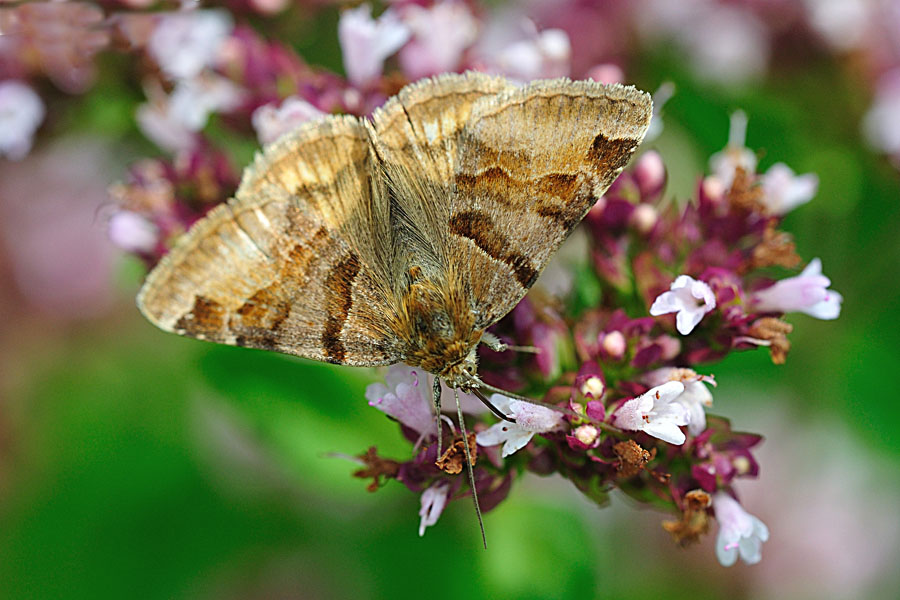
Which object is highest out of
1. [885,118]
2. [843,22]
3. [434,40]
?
[843,22]

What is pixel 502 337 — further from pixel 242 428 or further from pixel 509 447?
pixel 242 428

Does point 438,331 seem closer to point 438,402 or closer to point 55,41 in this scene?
point 438,402

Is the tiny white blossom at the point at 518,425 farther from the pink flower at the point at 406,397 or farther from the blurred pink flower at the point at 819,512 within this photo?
the blurred pink flower at the point at 819,512

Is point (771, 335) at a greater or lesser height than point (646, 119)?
lesser

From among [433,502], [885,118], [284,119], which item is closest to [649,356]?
[433,502]

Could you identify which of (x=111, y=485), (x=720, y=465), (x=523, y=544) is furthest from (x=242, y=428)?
(x=720, y=465)

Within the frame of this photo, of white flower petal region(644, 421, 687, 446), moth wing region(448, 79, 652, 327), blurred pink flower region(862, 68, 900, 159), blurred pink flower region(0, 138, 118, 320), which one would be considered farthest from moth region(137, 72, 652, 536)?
blurred pink flower region(0, 138, 118, 320)
